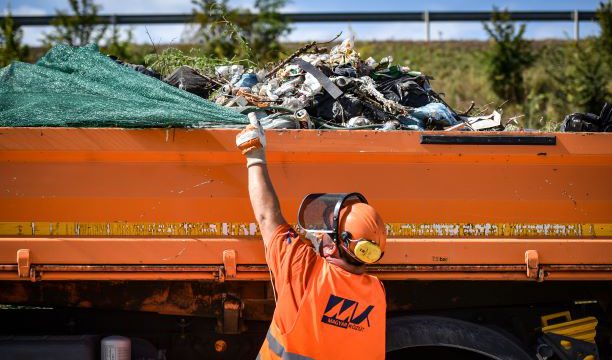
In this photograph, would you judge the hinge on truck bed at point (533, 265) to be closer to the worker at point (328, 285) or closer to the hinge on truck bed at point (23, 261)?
the worker at point (328, 285)

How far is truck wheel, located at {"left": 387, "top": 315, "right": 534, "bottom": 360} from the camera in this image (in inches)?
163

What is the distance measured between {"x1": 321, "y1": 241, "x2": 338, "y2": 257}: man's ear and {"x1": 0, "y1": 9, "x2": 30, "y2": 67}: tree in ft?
34.9

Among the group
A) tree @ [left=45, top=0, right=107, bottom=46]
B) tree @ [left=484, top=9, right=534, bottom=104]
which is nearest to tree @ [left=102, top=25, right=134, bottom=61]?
tree @ [left=45, top=0, right=107, bottom=46]

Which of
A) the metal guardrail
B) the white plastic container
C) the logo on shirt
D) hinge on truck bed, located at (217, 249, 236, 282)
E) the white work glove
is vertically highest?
the metal guardrail

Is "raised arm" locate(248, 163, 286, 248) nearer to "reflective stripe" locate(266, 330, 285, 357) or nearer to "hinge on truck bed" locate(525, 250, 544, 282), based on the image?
"reflective stripe" locate(266, 330, 285, 357)

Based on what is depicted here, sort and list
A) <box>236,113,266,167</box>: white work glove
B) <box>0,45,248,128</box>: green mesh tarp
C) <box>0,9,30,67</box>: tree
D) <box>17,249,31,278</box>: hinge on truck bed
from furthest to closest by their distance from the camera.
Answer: <box>0,9,30,67</box>: tree < <box>0,45,248,128</box>: green mesh tarp < <box>17,249,31,278</box>: hinge on truck bed < <box>236,113,266,167</box>: white work glove

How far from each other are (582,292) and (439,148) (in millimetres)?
1220

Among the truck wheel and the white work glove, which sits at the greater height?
the white work glove

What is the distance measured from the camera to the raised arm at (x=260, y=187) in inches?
129

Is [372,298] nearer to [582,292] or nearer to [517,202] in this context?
[517,202]

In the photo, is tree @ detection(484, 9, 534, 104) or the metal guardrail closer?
tree @ detection(484, 9, 534, 104)

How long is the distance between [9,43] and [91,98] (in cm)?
1023

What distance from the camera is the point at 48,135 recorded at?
12.9 ft

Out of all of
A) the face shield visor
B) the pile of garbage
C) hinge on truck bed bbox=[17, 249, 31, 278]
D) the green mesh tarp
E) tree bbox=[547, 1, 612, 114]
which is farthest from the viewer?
tree bbox=[547, 1, 612, 114]
